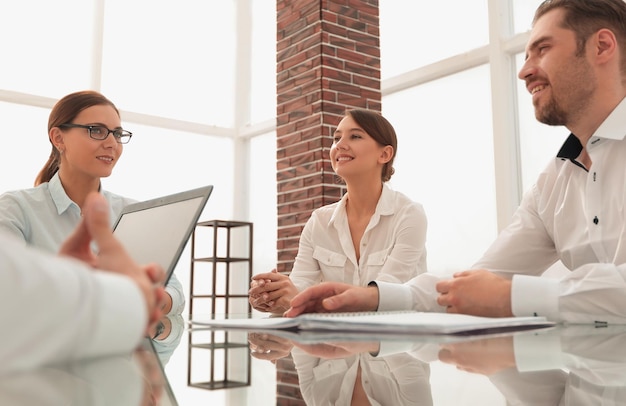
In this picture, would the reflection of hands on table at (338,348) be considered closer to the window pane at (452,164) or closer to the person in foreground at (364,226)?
the person in foreground at (364,226)

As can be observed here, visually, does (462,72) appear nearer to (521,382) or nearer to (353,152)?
(353,152)

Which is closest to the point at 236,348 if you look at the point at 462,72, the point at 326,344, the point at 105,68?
the point at 326,344

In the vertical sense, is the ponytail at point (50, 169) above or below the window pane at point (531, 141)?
below

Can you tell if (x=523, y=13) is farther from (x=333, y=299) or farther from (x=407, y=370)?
(x=407, y=370)

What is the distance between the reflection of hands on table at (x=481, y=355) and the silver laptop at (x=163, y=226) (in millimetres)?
504

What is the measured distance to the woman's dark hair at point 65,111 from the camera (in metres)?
1.99

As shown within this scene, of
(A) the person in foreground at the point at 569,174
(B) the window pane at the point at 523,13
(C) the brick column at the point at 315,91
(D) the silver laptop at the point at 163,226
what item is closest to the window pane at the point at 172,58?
(C) the brick column at the point at 315,91

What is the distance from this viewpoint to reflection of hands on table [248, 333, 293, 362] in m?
0.71

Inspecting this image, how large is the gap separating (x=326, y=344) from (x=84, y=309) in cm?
40

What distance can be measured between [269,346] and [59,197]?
1310 millimetres

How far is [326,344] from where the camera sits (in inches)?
29.3

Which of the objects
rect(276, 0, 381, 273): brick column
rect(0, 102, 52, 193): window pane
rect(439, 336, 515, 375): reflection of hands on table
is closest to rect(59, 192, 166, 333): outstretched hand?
rect(439, 336, 515, 375): reflection of hands on table

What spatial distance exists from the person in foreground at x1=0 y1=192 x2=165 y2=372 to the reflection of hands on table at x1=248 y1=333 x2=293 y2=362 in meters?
0.23

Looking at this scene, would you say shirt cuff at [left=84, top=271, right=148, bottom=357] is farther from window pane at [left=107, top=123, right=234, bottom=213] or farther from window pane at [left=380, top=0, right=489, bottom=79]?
window pane at [left=107, top=123, right=234, bottom=213]
